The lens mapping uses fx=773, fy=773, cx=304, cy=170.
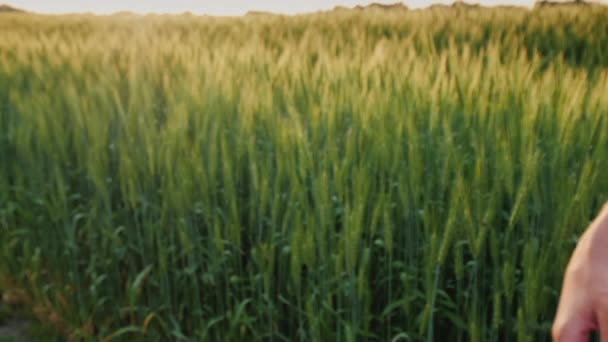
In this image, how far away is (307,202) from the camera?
5.85 ft

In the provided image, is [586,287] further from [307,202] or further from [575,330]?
[307,202]

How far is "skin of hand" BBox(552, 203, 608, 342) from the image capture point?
640 mm

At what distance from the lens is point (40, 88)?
10.3 feet

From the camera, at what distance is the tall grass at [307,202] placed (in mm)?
1688

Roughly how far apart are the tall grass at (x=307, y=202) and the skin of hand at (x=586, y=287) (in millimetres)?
738

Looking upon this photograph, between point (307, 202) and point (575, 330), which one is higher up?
point (575, 330)

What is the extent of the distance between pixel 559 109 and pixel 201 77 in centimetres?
129

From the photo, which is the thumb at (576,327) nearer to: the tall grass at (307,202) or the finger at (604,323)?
the finger at (604,323)

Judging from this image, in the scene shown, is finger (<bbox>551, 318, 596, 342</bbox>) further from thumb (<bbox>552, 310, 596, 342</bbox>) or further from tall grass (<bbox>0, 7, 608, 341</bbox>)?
tall grass (<bbox>0, 7, 608, 341</bbox>)

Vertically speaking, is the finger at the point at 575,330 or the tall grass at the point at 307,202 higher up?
the finger at the point at 575,330

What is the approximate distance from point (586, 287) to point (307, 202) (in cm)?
116

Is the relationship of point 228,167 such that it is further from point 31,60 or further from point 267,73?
point 31,60

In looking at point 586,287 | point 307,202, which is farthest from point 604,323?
point 307,202

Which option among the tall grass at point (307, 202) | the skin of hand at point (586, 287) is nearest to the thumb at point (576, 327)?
the skin of hand at point (586, 287)
